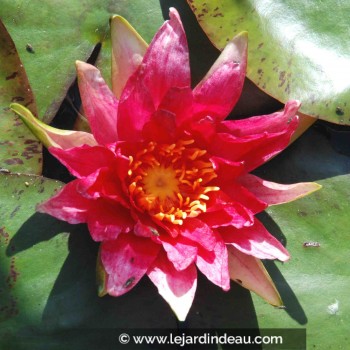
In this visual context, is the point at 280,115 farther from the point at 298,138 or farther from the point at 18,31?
the point at 18,31

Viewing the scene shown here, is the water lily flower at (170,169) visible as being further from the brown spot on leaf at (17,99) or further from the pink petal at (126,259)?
the brown spot on leaf at (17,99)

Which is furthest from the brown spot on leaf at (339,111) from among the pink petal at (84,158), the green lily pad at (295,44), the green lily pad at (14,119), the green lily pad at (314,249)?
the green lily pad at (14,119)

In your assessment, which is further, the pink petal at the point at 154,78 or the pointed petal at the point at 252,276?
the pointed petal at the point at 252,276

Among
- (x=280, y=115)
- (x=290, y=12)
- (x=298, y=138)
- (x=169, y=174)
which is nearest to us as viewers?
(x=280, y=115)

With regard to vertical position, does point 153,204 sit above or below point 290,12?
below

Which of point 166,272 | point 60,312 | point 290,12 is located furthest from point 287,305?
point 290,12

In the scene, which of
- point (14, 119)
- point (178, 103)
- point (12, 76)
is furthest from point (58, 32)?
point (178, 103)
